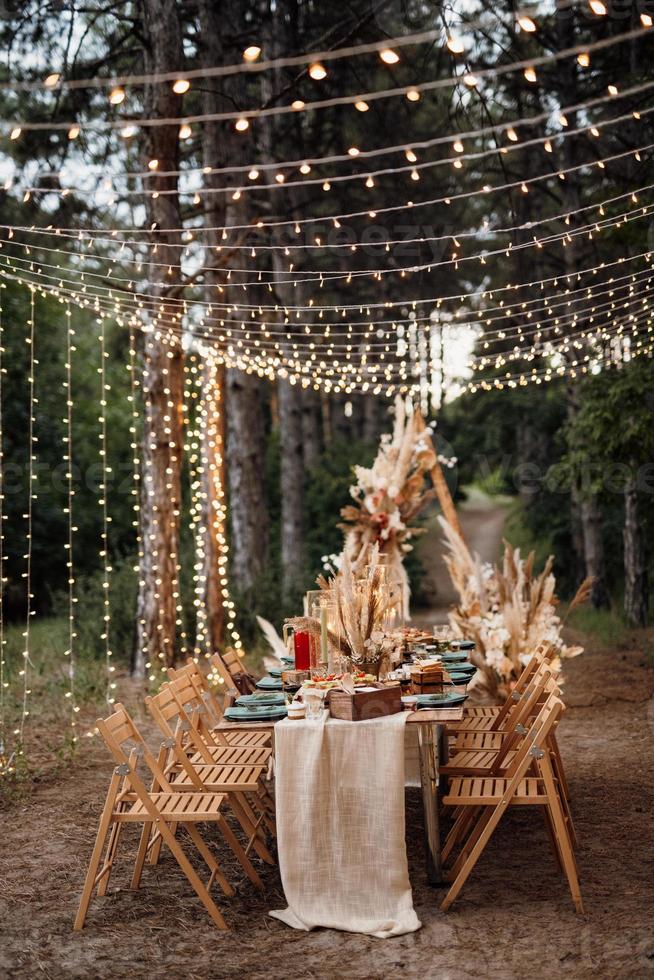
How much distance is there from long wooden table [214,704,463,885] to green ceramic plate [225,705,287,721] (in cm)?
3

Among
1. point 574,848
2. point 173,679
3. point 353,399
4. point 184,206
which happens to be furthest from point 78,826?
point 353,399

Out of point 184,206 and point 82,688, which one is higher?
point 184,206

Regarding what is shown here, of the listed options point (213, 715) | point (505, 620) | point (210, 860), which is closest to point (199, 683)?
point (213, 715)

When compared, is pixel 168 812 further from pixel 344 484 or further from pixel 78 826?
pixel 344 484

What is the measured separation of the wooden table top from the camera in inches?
173

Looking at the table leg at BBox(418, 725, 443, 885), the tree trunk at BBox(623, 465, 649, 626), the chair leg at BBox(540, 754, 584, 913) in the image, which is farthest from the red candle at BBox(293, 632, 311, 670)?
the tree trunk at BBox(623, 465, 649, 626)

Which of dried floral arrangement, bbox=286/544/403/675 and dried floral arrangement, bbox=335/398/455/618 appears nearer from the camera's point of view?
dried floral arrangement, bbox=286/544/403/675

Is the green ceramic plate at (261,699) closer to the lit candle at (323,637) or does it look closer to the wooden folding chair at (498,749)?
the lit candle at (323,637)

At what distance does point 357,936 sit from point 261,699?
4.14 feet

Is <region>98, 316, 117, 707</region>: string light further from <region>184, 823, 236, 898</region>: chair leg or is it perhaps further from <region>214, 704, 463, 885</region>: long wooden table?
<region>214, 704, 463, 885</region>: long wooden table

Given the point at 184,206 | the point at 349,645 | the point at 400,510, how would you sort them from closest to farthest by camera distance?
the point at 349,645 → the point at 400,510 → the point at 184,206

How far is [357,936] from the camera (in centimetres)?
425

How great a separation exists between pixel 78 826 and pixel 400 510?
144 inches

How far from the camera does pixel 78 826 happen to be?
6016 mm
